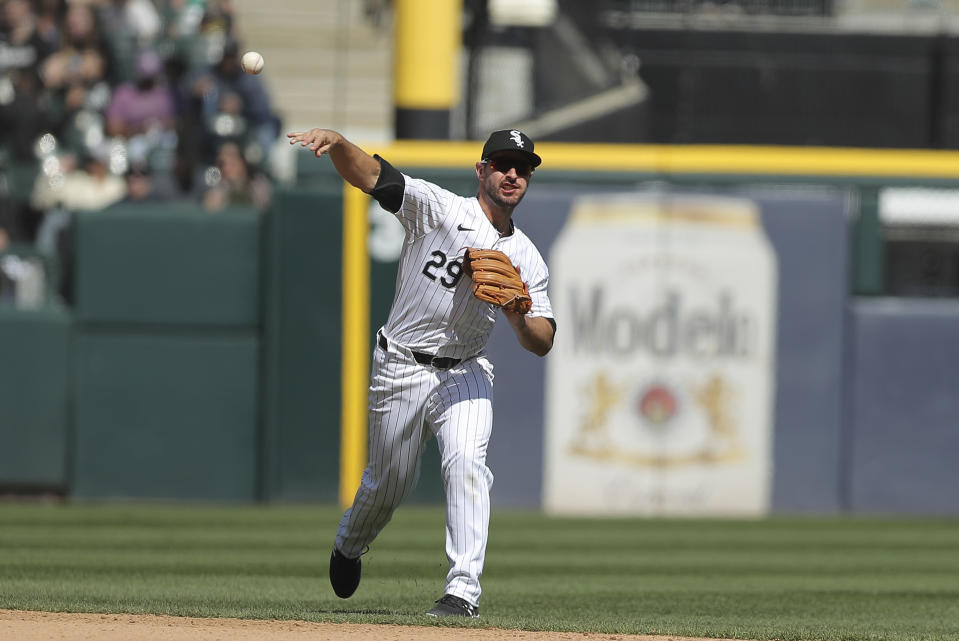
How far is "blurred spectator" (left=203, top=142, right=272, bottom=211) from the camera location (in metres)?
11.0

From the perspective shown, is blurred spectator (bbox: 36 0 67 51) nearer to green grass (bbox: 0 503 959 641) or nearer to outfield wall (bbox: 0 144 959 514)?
outfield wall (bbox: 0 144 959 514)

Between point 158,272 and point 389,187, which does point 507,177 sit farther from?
point 158,272

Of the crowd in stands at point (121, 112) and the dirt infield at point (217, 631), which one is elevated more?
the crowd in stands at point (121, 112)

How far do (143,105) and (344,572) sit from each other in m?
7.80

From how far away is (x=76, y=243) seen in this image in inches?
407

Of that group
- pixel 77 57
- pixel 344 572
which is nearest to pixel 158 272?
pixel 77 57

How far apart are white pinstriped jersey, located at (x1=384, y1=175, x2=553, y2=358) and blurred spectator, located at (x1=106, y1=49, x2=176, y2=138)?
751cm

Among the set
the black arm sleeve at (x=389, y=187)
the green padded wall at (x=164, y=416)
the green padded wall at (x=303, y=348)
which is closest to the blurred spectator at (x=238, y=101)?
the green padded wall at (x=303, y=348)

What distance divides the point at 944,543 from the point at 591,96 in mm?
3567

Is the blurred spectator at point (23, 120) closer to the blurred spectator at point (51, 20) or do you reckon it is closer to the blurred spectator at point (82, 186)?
the blurred spectator at point (82, 186)

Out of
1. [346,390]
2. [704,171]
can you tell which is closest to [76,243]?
[346,390]

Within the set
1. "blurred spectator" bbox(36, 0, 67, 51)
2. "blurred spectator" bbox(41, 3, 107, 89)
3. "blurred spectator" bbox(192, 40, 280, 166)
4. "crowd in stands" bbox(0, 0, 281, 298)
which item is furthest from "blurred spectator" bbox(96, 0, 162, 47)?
"blurred spectator" bbox(192, 40, 280, 166)

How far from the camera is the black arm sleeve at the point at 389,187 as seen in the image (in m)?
5.42

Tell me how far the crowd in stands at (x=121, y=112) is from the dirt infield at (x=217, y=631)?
18.7 feet
